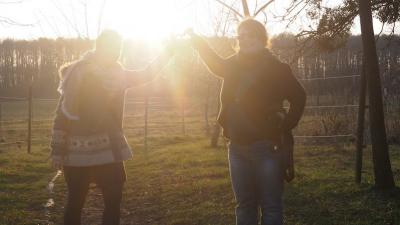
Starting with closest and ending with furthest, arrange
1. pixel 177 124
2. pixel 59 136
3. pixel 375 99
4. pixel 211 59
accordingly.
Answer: pixel 59 136
pixel 211 59
pixel 375 99
pixel 177 124

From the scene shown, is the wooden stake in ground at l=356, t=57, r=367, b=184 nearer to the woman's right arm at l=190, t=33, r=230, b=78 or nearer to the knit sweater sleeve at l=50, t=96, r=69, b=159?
the woman's right arm at l=190, t=33, r=230, b=78

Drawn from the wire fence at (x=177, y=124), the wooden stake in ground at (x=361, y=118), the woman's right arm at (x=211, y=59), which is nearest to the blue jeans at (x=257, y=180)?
the woman's right arm at (x=211, y=59)

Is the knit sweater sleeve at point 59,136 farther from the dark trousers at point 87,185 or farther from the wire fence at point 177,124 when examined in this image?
the wire fence at point 177,124

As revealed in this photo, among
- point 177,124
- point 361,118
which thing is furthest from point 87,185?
point 177,124

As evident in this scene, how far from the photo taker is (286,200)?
24.1 ft

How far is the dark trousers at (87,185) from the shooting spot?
13.9 feet

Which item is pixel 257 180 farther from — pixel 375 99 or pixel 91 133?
pixel 375 99

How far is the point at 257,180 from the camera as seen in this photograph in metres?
4.04

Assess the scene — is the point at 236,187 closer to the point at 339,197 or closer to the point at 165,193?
the point at 339,197

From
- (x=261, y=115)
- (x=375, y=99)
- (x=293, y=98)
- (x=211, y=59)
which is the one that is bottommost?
(x=261, y=115)

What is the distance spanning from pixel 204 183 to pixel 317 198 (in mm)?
2280

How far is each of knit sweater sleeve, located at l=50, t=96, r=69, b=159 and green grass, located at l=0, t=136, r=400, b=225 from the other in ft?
8.78

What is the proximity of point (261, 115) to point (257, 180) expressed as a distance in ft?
1.63

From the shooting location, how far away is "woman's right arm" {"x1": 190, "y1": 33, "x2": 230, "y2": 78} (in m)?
4.31
